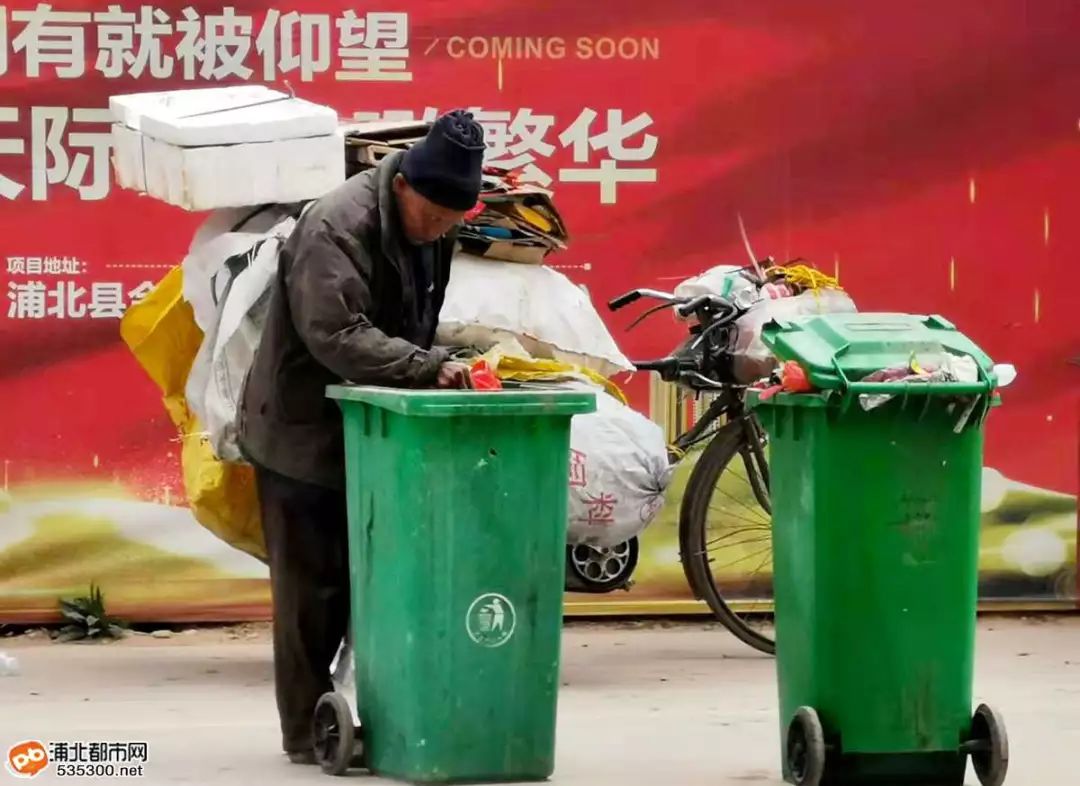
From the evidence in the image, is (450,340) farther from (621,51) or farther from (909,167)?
(909,167)

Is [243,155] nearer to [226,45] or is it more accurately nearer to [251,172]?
[251,172]

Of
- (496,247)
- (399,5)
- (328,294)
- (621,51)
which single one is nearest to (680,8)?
(621,51)

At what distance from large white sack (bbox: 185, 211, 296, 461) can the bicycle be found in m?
1.59

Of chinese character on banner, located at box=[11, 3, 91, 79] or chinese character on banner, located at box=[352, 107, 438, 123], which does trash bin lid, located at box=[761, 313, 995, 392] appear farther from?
chinese character on banner, located at box=[11, 3, 91, 79]

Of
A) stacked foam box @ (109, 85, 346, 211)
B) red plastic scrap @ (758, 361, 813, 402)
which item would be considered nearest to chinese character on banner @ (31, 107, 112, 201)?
stacked foam box @ (109, 85, 346, 211)

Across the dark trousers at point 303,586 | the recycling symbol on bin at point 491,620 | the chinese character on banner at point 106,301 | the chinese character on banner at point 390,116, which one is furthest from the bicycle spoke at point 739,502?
the recycling symbol on bin at point 491,620

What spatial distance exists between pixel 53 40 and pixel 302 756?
3.39 meters

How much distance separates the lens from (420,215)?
249 inches

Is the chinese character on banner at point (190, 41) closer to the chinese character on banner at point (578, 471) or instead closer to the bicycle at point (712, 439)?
the bicycle at point (712, 439)

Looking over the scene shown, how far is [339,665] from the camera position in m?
7.77

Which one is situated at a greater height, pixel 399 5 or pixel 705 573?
pixel 399 5

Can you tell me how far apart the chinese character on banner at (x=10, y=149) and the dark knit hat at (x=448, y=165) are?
3.06 m

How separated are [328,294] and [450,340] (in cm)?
165

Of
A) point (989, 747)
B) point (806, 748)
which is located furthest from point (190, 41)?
point (989, 747)
